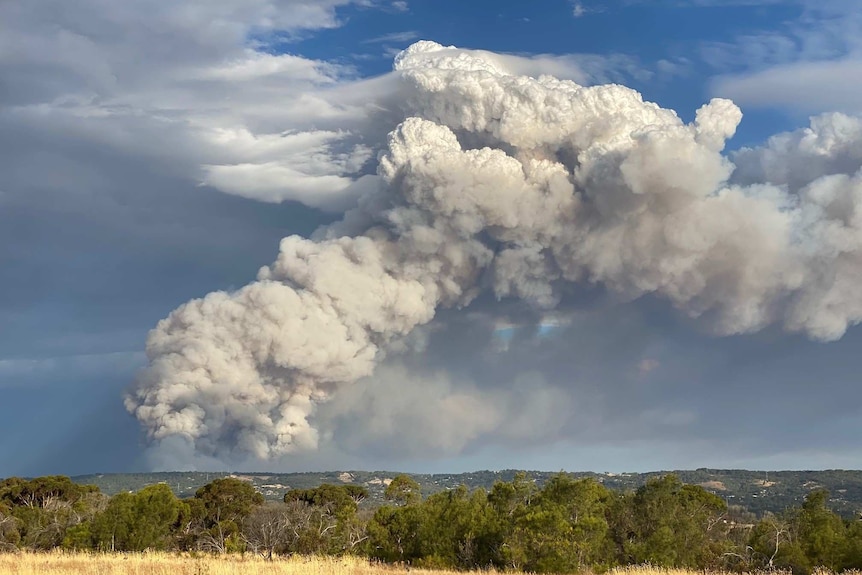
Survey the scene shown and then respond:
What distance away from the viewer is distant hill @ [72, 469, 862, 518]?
109 metres

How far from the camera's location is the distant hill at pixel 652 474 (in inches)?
4286

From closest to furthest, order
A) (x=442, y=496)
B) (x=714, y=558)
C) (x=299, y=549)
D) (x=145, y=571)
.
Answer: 1. (x=145, y=571)
2. (x=714, y=558)
3. (x=442, y=496)
4. (x=299, y=549)

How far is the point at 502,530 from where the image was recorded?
31.8m

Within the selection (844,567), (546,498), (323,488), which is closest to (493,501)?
(546,498)

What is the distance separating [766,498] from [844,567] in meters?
83.6

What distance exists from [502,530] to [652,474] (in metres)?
70.8

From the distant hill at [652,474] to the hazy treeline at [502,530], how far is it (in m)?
42.8

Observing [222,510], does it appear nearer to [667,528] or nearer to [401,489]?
[401,489]

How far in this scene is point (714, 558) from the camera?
37562 millimetres

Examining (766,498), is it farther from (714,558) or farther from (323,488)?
(714,558)

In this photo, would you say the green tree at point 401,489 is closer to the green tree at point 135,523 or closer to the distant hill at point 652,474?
the green tree at point 135,523

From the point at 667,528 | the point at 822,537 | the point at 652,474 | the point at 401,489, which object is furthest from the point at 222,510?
the point at 652,474

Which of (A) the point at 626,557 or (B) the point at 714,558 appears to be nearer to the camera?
(A) the point at 626,557

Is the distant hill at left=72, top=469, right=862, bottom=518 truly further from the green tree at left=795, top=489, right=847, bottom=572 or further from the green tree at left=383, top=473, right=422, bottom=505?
the green tree at left=795, top=489, right=847, bottom=572
